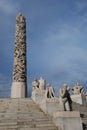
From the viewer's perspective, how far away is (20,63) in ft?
105

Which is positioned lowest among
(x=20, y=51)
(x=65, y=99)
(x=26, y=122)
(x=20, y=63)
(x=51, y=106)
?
(x=26, y=122)

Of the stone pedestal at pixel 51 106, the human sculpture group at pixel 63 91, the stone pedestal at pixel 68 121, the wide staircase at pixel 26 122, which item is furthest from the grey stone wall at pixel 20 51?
the stone pedestal at pixel 68 121

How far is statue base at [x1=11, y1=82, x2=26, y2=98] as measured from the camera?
101ft

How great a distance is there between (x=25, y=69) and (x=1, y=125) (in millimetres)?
20426

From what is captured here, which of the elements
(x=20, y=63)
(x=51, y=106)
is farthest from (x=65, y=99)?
(x=20, y=63)

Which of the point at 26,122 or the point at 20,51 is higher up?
the point at 20,51

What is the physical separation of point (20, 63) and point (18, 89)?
3693mm

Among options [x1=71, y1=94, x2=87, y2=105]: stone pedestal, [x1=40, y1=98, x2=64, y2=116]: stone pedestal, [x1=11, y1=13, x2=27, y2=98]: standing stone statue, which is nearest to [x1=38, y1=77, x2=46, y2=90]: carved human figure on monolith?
[x1=71, y1=94, x2=87, y2=105]: stone pedestal

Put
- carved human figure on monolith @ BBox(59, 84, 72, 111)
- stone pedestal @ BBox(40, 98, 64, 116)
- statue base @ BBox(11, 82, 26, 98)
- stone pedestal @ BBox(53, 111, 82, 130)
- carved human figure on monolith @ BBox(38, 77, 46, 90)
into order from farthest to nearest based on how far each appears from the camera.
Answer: statue base @ BBox(11, 82, 26, 98), carved human figure on monolith @ BBox(38, 77, 46, 90), stone pedestal @ BBox(40, 98, 64, 116), carved human figure on monolith @ BBox(59, 84, 72, 111), stone pedestal @ BBox(53, 111, 82, 130)

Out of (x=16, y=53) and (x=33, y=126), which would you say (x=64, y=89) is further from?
(x=16, y=53)

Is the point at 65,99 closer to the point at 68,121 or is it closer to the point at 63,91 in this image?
the point at 63,91

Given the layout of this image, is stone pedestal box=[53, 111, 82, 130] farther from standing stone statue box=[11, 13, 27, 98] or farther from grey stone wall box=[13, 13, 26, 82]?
grey stone wall box=[13, 13, 26, 82]

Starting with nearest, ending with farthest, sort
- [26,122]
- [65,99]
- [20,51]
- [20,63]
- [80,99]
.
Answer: [65,99]
[26,122]
[80,99]
[20,63]
[20,51]

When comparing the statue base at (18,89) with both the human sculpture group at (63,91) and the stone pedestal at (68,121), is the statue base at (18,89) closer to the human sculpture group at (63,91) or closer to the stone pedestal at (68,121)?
the human sculpture group at (63,91)
